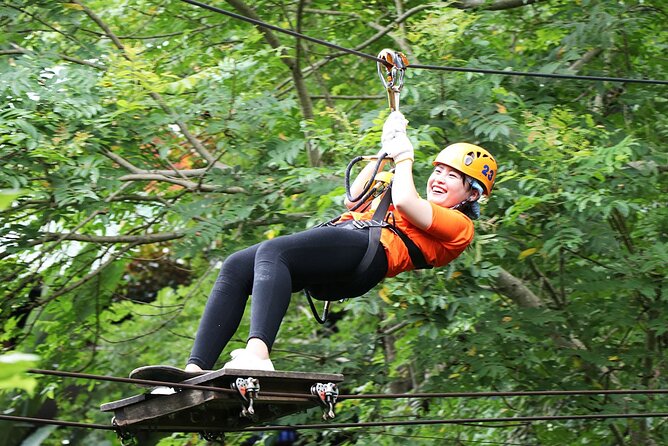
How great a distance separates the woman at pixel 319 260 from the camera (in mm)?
3879

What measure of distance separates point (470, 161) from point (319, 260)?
90cm

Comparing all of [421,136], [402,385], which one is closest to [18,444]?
[402,385]

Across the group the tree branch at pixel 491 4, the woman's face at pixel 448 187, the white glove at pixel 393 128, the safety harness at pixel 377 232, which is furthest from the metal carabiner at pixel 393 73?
the tree branch at pixel 491 4

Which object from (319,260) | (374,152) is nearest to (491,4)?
(374,152)

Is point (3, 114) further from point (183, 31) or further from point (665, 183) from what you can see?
point (665, 183)

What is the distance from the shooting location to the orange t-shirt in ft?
13.9

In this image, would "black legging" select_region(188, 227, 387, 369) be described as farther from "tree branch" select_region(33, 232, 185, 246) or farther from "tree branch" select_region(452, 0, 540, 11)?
"tree branch" select_region(452, 0, 540, 11)

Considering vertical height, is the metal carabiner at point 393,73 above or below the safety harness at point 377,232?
above

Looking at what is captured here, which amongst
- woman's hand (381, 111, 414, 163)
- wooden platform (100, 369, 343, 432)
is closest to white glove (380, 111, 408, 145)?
woman's hand (381, 111, 414, 163)

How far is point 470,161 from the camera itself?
14.9ft

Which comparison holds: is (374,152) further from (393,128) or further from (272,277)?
(272,277)

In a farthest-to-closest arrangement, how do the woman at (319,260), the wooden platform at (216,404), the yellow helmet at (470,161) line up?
the yellow helmet at (470,161) < the woman at (319,260) < the wooden platform at (216,404)

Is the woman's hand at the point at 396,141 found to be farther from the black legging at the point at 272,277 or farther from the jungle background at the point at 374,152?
the jungle background at the point at 374,152

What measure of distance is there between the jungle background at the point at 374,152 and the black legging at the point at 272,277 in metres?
1.83
